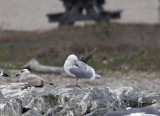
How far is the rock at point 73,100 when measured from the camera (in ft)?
25.5

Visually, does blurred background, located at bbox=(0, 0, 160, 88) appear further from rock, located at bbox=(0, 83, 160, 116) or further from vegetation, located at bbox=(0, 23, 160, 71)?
rock, located at bbox=(0, 83, 160, 116)

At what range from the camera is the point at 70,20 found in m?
29.1

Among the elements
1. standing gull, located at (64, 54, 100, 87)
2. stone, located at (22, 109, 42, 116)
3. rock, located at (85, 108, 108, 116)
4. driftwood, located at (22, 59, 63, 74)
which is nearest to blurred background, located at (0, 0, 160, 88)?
driftwood, located at (22, 59, 63, 74)

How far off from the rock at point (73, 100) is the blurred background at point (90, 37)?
5.39 m

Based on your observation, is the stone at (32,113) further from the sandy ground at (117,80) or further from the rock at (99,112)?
the sandy ground at (117,80)

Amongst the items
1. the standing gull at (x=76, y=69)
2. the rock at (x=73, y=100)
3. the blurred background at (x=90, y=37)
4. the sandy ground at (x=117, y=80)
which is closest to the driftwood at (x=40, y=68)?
the sandy ground at (x=117, y=80)

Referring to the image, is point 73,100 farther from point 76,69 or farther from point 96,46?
point 96,46

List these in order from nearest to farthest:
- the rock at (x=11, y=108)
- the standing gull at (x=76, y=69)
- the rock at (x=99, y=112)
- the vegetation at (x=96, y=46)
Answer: the rock at (x=11, y=108), the rock at (x=99, y=112), the standing gull at (x=76, y=69), the vegetation at (x=96, y=46)

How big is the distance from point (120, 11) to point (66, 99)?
76.6 ft

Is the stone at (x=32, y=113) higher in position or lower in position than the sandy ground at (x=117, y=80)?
lower

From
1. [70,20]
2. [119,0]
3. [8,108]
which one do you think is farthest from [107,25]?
[8,108]

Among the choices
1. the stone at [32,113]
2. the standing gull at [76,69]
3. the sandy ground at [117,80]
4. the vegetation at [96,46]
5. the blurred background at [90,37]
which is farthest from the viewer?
the vegetation at [96,46]

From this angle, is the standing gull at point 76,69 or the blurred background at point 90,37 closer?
the standing gull at point 76,69

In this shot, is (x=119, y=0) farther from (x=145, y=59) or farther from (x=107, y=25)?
(x=145, y=59)
